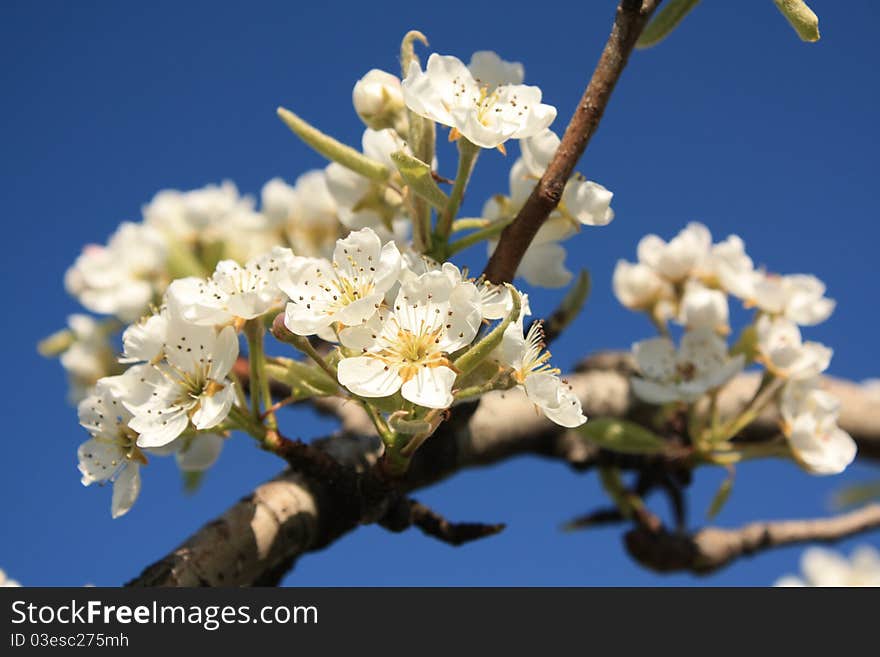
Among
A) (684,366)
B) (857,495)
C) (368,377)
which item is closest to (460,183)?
(368,377)

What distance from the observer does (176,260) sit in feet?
8.24

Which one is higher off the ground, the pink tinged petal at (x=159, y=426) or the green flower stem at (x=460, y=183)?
the green flower stem at (x=460, y=183)

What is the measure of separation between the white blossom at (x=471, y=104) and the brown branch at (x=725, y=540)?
1449 mm

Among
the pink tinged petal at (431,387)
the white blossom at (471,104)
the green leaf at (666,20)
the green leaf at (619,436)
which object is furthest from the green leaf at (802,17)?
the green leaf at (619,436)

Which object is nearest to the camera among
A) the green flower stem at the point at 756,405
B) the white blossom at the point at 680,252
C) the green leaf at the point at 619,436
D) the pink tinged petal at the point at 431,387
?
the pink tinged petal at the point at 431,387

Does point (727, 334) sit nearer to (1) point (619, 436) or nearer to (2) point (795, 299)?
(2) point (795, 299)

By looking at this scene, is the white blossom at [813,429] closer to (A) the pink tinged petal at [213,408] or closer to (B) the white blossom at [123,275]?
(A) the pink tinged petal at [213,408]

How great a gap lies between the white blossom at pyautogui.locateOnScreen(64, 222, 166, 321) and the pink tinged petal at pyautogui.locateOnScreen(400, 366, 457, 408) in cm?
162

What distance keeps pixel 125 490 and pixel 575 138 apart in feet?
2.85

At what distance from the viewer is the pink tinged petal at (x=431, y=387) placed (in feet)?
3.49

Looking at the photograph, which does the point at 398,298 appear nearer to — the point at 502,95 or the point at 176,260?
the point at 502,95

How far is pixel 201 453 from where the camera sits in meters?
1.51
